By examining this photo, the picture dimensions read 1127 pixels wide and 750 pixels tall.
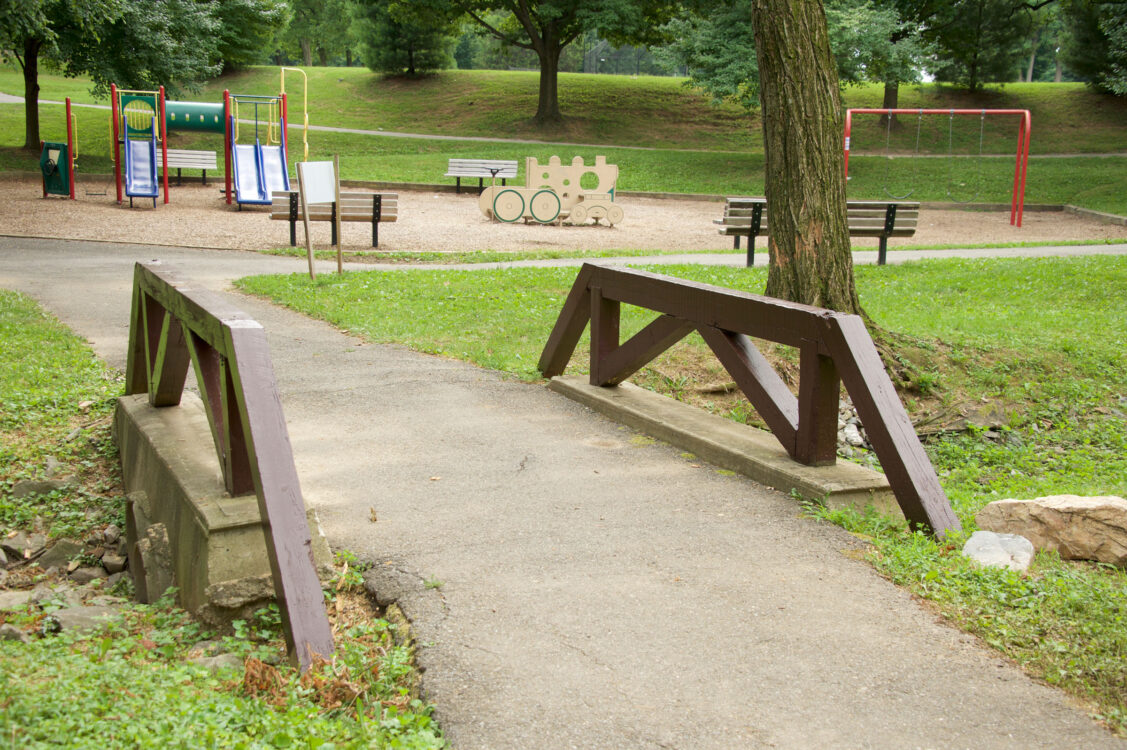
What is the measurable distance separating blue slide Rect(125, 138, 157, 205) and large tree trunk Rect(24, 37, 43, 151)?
20.8 ft

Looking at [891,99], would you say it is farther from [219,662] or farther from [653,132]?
[219,662]

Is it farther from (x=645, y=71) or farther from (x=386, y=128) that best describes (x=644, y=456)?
(x=645, y=71)

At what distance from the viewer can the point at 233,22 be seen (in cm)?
3691

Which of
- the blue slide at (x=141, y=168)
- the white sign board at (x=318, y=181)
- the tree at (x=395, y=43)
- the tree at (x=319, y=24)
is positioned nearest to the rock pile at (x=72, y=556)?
the white sign board at (x=318, y=181)

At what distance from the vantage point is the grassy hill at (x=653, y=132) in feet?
87.7

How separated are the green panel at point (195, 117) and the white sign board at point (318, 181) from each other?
13081 mm

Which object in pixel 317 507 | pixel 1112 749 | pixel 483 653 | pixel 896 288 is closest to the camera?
pixel 1112 749

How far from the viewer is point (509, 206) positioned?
19141mm

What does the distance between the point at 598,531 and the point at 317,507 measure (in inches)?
47.5

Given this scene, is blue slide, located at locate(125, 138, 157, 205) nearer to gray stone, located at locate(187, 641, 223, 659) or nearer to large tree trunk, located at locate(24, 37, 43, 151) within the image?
large tree trunk, located at locate(24, 37, 43, 151)

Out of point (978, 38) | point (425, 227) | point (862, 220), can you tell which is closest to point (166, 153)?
point (425, 227)

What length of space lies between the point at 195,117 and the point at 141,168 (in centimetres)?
283

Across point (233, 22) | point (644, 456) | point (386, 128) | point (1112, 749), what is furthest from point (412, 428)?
point (233, 22)

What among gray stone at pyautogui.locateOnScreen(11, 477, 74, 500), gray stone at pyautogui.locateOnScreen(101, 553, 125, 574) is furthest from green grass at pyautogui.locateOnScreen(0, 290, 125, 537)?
gray stone at pyautogui.locateOnScreen(101, 553, 125, 574)
